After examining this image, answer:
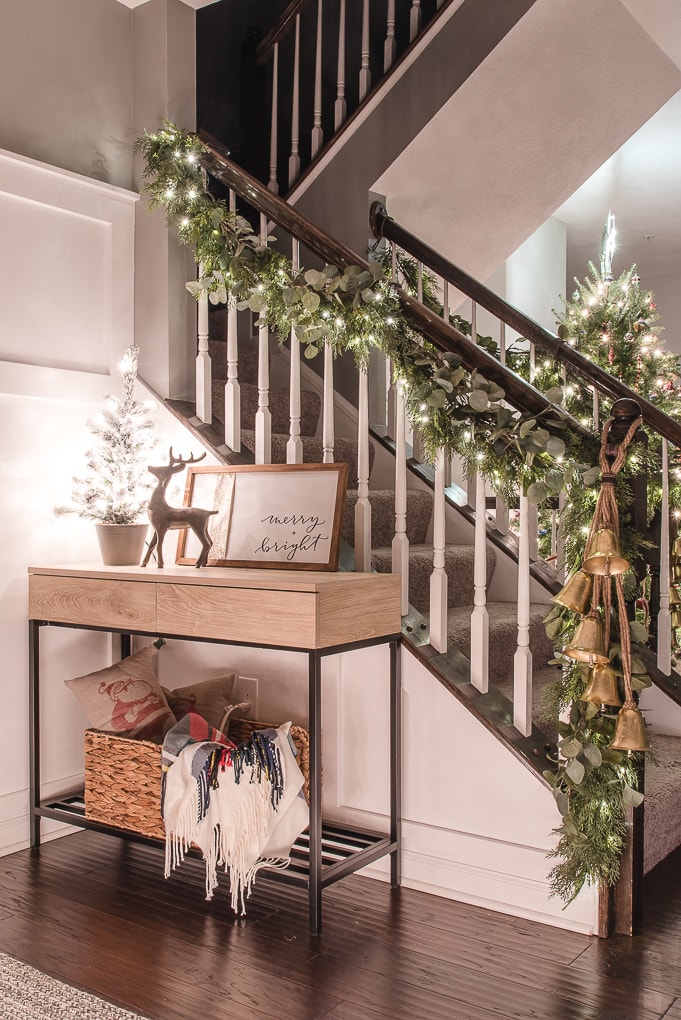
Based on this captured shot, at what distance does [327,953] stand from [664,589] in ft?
5.33

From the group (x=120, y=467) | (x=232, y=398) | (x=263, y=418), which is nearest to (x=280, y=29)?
(x=232, y=398)

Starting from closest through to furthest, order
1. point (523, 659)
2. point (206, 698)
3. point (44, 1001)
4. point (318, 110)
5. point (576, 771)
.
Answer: point (44, 1001), point (576, 771), point (523, 659), point (206, 698), point (318, 110)

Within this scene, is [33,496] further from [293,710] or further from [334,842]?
[334,842]

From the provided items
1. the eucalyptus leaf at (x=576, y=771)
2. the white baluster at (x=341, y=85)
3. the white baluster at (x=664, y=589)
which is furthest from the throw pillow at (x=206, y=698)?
the white baluster at (x=341, y=85)

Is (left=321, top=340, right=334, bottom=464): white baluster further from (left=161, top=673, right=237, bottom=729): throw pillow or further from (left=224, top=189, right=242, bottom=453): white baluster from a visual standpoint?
(left=161, top=673, right=237, bottom=729): throw pillow

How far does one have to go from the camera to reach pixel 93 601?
8.90 ft

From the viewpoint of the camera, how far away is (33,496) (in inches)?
117

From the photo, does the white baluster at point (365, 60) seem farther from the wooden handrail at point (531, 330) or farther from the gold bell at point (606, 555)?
the gold bell at point (606, 555)

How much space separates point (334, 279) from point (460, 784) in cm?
148

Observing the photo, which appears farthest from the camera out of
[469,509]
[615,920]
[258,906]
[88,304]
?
[469,509]

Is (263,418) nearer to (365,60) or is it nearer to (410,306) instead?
(410,306)

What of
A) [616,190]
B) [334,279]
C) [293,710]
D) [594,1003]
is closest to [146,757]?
[293,710]

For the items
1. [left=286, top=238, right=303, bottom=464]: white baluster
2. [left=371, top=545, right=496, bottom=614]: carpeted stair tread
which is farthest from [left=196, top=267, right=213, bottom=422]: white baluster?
[left=371, top=545, right=496, bottom=614]: carpeted stair tread

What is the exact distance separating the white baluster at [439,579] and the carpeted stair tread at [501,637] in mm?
174
